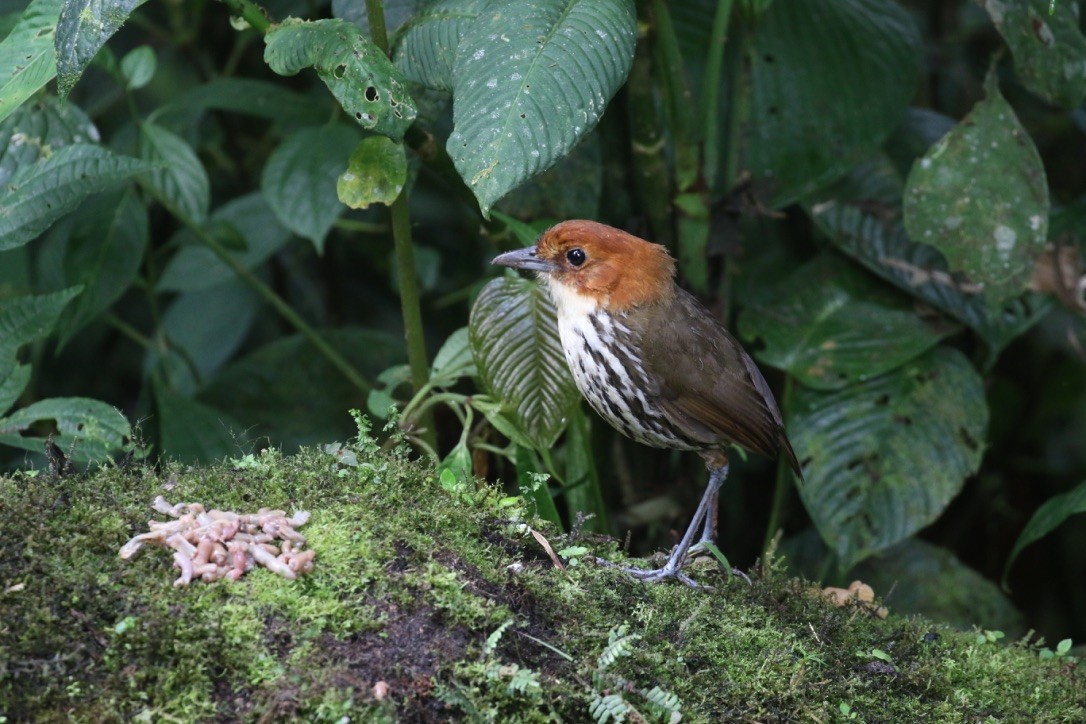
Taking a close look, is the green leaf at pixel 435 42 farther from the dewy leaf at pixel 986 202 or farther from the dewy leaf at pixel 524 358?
the dewy leaf at pixel 986 202

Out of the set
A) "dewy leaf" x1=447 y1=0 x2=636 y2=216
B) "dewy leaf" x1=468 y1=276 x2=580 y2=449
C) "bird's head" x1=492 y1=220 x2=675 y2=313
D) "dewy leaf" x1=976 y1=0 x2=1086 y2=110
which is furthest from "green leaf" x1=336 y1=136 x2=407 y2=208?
"dewy leaf" x1=976 y1=0 x2=1086 y2=110

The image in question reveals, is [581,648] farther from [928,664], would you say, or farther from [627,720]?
[928,664]

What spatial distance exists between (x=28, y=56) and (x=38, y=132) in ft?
2.26

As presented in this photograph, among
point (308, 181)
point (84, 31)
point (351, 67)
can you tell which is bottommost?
point (308, 181)

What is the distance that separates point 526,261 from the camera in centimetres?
313

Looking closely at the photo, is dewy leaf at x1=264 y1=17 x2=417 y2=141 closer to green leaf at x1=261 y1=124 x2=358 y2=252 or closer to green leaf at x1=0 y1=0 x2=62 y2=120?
green leaf at x1=0 y1=0 x2=62 y2=120

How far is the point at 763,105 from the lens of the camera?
4.08m

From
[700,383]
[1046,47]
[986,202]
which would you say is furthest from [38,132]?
[1046,47]

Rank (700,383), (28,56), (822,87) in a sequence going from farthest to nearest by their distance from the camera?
1. (822,87)
2. (700,383)
3. (28,56)

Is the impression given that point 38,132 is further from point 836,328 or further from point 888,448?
point 888,448

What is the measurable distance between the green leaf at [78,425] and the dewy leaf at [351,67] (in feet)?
3.05

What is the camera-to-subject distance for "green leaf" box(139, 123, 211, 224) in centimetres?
367

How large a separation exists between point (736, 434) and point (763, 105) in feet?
5.00

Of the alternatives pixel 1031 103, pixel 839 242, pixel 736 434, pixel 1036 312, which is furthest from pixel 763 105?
pixel 1031 103
